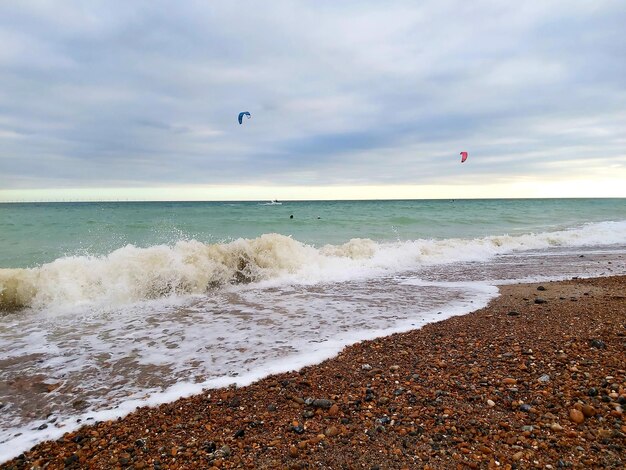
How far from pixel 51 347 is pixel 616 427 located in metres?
6.18

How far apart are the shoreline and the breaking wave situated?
5.61 m

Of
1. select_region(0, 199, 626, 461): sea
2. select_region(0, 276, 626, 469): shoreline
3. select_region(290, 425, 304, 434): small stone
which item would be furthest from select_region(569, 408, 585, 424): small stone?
select_region(0, 199, 626, 461): sea

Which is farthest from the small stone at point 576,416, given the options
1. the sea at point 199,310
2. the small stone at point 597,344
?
the sea at point 199,310

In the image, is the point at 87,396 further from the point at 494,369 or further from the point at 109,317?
Result: the point at 494,369

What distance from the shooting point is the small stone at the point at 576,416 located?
110 inches

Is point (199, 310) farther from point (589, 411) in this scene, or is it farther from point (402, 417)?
point (589, 411)

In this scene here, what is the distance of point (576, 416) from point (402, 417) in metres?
1.23

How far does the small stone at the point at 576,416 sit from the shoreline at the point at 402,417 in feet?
0.03

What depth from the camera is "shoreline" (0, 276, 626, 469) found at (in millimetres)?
2600

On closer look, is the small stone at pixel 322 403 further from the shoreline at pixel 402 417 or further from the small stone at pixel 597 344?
the small stone at pixel 597 344

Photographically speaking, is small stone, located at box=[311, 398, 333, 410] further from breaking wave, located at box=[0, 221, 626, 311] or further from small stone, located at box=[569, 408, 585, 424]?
breaking wave, located at box=[0, 221, 626, 311]

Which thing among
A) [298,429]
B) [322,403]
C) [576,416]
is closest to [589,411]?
[576,416]

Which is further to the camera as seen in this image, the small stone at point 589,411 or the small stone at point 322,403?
the small stone at point 322,403

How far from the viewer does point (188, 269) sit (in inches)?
367
